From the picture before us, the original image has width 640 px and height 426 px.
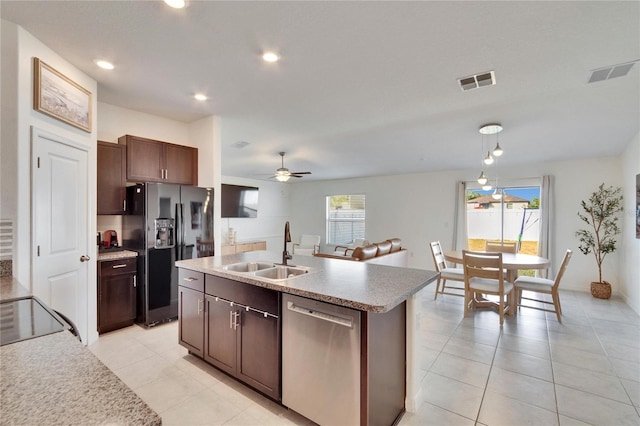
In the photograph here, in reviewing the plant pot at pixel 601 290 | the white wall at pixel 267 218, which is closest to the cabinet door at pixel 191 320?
Answer: the white wall at pixel 267 218

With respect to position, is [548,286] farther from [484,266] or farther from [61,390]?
[61,390]

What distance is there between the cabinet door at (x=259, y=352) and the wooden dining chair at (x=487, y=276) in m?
2.85

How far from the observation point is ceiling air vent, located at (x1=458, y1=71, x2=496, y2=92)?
2.47 metres

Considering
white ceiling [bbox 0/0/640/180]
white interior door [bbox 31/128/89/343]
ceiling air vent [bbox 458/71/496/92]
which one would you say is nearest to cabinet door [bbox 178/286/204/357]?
white interior door [bbox 31/128/89/343]

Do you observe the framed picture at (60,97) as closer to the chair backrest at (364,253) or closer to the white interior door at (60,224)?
the white interior door at (60,224)

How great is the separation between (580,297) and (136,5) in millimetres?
6805

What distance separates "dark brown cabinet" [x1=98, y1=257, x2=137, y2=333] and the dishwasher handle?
7.99ft

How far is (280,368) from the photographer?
1.89 meters

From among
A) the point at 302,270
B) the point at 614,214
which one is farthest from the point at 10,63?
the point at 614,214

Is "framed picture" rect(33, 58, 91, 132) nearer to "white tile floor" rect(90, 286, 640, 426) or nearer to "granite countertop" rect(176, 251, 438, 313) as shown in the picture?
"granite countertop" rect(176, 251, 438, 313)

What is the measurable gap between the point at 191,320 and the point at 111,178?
1.98m

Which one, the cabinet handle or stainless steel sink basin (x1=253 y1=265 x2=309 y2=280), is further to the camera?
stainless steel sink basin (x1=253 y1=265 x2=309 y2=280)

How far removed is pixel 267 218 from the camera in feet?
29.0

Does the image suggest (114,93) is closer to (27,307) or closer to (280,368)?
(27,307)
